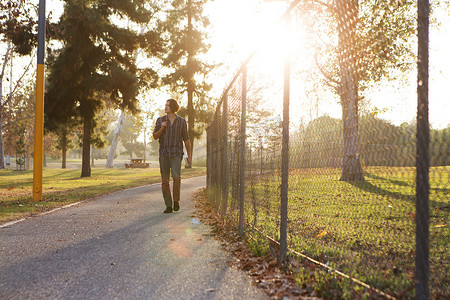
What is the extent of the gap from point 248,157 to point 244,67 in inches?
54.0

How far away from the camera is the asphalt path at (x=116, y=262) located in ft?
10.5

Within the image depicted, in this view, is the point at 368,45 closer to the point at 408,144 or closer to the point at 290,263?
the point at 408,144

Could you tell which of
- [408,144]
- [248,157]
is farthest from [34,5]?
[408,144]

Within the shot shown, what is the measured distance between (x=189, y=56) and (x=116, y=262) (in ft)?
99.2

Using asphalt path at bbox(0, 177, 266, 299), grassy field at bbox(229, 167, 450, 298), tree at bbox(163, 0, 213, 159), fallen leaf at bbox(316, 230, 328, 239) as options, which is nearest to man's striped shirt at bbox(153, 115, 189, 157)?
asphalt path at bbox(0, 177, 266, 299)

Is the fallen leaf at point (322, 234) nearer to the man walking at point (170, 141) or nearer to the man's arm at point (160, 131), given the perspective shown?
the man walking at point (170, 141)

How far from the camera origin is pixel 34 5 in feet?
39.9

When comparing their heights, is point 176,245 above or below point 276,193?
below

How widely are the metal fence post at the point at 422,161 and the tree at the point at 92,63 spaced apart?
21506 mm

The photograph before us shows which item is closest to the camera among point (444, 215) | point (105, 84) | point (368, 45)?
point (368, 45)

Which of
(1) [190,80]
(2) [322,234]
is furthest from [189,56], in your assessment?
(2) [322,234]

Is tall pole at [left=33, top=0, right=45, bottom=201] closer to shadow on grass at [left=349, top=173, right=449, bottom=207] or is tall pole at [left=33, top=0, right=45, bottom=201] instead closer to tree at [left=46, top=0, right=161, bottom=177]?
shadow on grass at [left=349, top=173, right=449, bottom=207]

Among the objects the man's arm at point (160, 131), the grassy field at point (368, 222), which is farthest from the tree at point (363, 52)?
the man's arm at point (160, 131)

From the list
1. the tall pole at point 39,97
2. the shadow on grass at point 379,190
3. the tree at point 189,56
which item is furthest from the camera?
the tree at point 189,56
